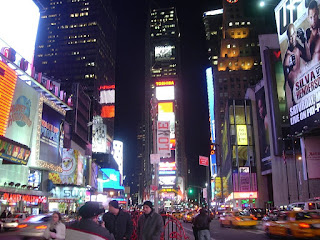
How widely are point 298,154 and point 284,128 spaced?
4.64 metres

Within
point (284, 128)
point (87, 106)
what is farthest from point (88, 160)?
point (284, 128)

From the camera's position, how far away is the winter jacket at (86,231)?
14.0 ft

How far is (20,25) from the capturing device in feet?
139

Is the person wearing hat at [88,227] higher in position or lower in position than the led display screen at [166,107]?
lower

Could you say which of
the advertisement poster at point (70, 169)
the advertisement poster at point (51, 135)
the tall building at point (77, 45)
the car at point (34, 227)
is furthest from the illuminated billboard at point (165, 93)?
the tall building at point (77, 45)

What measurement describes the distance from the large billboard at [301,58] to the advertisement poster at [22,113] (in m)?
29.7

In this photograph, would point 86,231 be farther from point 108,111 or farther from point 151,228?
point 108,111

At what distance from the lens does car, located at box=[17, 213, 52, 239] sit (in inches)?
573

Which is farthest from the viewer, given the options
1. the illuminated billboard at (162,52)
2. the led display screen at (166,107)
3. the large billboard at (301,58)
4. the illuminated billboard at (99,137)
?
the illuminated billboard at (162,52)

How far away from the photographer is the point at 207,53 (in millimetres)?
169375

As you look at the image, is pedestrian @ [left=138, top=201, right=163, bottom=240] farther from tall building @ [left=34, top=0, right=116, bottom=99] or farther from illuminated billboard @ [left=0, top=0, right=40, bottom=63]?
tall building @ [left=34, top=0, right=116, bottom=99]

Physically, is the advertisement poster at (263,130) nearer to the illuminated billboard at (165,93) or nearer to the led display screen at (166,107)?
the led display screen at (166,107)

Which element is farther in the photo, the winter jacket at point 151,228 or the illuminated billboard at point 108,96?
the illuminated billboard at point 108,96

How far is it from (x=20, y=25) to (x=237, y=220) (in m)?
33.8
